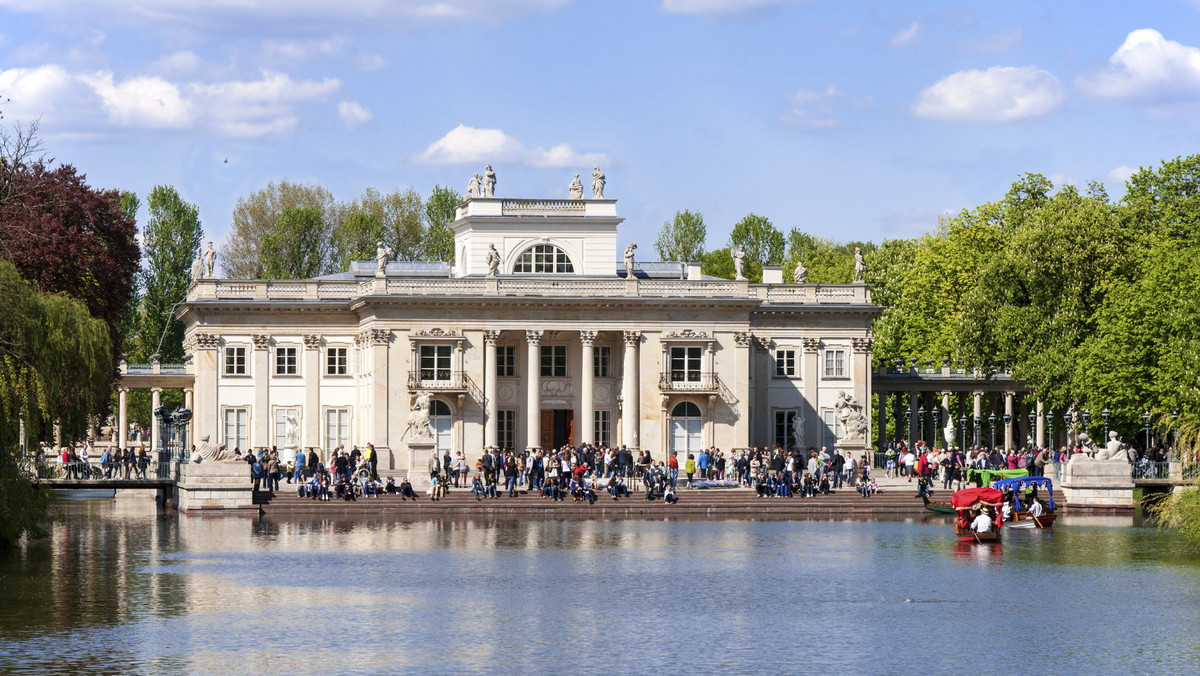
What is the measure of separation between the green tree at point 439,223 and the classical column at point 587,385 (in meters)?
29.6

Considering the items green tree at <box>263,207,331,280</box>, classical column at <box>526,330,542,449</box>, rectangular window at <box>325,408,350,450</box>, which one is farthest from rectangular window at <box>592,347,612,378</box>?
green tree at <box>263,207,331,280</box>

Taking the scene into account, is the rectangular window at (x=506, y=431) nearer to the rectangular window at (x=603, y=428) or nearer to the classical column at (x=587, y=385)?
the classical column at (x=587, y=385)

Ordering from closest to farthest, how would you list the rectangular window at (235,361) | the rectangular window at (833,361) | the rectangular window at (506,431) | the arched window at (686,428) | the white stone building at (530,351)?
the white stone building at (530,351)
the arched window at (686,428)
the rectangular window at (506,431)
the rectangular window at (235,361)
the rectangular window at (833,361)

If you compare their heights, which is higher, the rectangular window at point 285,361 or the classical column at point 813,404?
the rectangular window at point 285,361

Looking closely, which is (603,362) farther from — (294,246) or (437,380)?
(294,246)

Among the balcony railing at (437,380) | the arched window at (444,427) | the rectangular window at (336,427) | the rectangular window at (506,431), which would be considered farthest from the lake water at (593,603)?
the rectangular window at (336,427)

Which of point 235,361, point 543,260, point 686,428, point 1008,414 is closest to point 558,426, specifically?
point 686,428

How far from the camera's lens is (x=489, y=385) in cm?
6938

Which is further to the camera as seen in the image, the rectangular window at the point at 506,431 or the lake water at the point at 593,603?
the rectangular window at the point at 506,431

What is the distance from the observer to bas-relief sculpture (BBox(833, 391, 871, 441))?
2697 inches

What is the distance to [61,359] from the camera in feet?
134

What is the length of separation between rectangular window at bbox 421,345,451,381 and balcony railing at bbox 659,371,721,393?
28.7ft

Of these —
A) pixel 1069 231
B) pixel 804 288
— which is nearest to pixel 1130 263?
pixel 1069 231

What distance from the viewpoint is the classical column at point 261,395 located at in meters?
71.2
